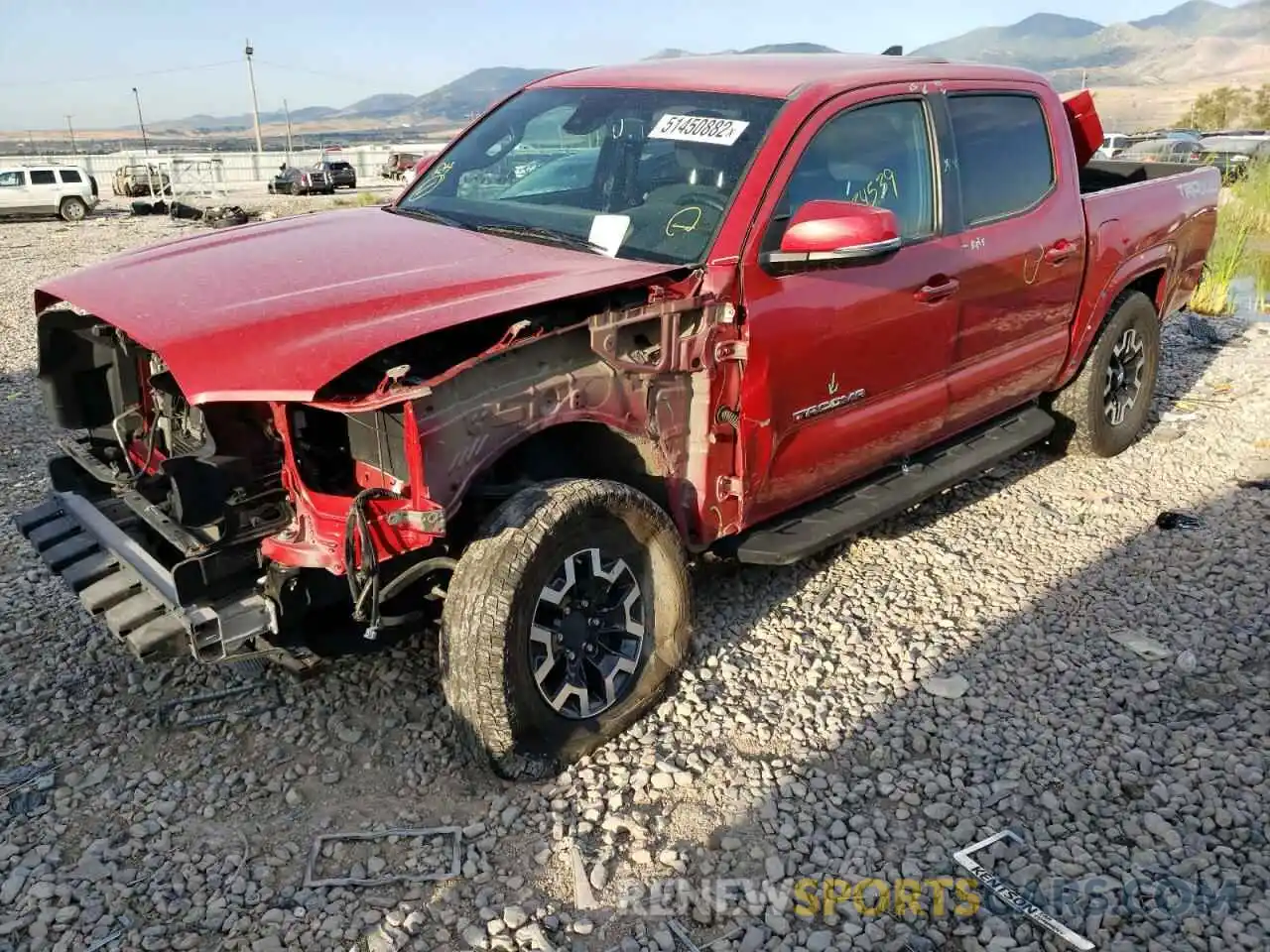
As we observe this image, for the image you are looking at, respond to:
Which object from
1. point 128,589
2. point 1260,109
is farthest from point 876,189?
point 1260,109

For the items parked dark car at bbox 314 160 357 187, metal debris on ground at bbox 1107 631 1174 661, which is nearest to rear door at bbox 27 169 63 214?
parked dark car at bbox 314 160 357 187

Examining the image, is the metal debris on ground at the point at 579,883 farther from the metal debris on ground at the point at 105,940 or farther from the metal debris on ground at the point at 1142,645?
the metal debris on ground at the point at 1142,645

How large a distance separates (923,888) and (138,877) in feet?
6.93

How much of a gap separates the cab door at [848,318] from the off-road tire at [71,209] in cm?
2854

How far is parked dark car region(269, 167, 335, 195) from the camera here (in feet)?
116

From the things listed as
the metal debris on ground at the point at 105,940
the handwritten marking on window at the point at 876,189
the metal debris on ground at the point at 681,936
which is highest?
the handwritten marking on window at the point at 876,189

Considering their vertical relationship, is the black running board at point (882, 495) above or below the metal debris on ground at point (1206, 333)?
above

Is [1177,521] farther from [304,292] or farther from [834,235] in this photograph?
[304,292]

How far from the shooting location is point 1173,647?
3.88 metres

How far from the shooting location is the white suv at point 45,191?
25906mm

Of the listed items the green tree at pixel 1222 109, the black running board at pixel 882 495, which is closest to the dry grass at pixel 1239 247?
the black running board at pixel 882 495

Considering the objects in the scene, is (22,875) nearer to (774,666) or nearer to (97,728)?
(97,728)

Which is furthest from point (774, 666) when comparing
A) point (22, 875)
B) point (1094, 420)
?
point (1094, 420)

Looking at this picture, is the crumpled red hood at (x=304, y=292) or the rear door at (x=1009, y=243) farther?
the rear door at (x=1009, y=243)
